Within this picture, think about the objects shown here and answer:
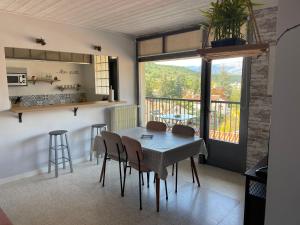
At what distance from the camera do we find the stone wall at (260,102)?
3.06 m

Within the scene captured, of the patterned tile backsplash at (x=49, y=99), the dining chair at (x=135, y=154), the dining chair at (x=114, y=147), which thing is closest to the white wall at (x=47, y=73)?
the patterned tile backsplash at (x=49, y=99)

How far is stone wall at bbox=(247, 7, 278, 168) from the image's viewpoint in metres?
3.06

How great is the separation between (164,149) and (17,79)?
3.82 metres

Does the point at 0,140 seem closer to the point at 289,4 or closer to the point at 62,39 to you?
the point at 62,39

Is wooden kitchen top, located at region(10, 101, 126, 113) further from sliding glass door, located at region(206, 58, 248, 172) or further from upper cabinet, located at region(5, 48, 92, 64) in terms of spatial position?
sliding glass door, located at region(206, 58, 248, 172)

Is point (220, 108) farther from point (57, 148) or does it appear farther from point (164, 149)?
point (57, 148)

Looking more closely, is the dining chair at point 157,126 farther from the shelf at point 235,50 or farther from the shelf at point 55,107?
the shelf at point 235,50

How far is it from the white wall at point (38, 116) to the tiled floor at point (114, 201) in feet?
1.27

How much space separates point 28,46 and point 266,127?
12.4 feet

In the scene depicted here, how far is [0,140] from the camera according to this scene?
11.0 feet

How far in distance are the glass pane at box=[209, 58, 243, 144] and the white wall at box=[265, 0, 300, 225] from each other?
2.56m

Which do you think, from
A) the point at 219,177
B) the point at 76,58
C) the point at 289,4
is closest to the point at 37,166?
the point at 76,58

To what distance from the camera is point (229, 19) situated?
65.1 inches

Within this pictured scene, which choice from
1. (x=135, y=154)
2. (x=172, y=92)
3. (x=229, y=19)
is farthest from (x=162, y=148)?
(x=172, y=92)
